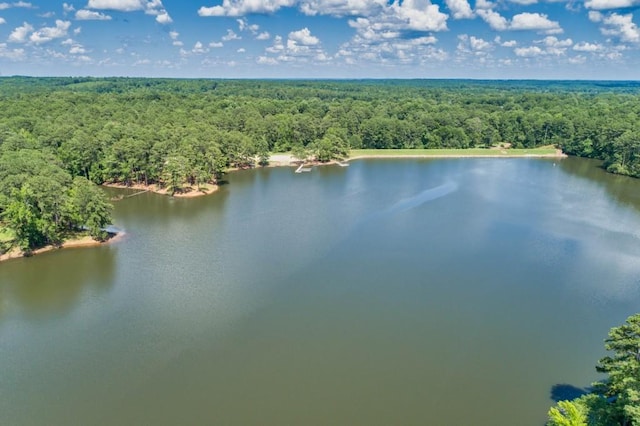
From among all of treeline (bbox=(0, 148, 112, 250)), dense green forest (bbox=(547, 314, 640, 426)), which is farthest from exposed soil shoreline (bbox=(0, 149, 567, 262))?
dense green forest (bbox=(547, 314, 640, 426))

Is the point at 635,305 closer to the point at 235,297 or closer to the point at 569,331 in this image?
the point at 569,331

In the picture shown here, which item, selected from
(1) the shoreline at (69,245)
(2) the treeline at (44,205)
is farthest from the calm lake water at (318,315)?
(2) the treeline at (44,205)

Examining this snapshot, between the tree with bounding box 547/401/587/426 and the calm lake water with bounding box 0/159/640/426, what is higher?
the tree with bounding box 547/401/587/426

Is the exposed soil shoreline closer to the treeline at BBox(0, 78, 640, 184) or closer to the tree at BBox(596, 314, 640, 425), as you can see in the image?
the treeline at BBox(0, 78, 640, 184)

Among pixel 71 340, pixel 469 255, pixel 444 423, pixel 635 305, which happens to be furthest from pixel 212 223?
pixel 635 305

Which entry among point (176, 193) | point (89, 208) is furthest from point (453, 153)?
point (89, 208)
